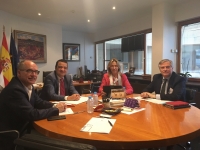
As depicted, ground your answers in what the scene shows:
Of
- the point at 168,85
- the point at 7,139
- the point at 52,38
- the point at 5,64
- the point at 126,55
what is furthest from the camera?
the point at 126,55

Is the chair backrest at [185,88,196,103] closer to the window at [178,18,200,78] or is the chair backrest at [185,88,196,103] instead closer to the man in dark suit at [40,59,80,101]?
the man in dark suit at [40,59,80,101]

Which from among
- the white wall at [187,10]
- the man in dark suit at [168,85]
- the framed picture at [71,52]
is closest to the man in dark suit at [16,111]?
the man in dark suit at [168,85]

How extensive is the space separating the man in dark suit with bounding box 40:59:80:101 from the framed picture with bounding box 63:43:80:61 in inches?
157

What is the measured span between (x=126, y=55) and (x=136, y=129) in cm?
464

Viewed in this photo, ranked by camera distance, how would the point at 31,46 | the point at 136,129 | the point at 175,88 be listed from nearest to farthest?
1. the point at 136,129
2. the point at 175,88
3. the point at 31,46

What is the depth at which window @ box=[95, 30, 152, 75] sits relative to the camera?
15.3 feet

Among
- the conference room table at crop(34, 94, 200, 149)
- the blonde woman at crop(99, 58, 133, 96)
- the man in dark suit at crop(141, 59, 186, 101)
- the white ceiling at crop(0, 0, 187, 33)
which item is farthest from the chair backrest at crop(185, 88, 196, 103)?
the white ceiling at crop(0, 0, 187, 33)

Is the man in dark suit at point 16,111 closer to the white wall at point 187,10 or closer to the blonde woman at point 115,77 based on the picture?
the blonde woman at point 115,77

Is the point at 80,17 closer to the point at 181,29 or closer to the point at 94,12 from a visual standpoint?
the point at 94,12

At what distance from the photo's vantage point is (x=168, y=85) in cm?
216

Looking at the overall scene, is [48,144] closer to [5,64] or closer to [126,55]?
[5,64]

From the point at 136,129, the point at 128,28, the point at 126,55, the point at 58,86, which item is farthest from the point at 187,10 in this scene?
Answer: the point at 136,129

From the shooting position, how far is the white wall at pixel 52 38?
4.33m

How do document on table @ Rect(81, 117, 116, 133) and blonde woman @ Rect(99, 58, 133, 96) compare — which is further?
blonde woman @ Rect(99, 58, 133, 96)
